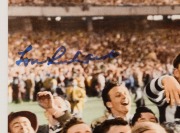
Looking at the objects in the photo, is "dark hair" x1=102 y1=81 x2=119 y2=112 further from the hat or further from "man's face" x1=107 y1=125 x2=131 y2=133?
the hat

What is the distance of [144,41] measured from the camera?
4.38ft

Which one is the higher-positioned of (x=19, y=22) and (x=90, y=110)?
(x=19, y=22)

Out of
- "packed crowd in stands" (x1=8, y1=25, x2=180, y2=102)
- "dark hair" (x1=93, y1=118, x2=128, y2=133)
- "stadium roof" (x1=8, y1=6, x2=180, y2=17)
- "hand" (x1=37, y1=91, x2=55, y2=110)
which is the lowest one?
"dark hair" (x1=93, y1=118, x2=128, y2=133)

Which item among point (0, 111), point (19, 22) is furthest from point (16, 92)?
point (19, 22)

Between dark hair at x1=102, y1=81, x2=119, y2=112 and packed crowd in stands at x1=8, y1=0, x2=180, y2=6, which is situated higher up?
packed crowd in stands at x1=8, y1=0, x2=180, y2=6

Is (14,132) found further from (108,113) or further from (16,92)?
(108,113)

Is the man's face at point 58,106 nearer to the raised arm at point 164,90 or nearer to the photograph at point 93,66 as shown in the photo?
the photograph at point 93,66

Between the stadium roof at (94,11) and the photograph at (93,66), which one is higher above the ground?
the stadium roof at (94,11)

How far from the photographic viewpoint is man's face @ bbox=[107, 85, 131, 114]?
1.33 meters

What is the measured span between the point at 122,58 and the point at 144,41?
0.28 ft

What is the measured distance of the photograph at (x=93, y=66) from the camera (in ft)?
4.27

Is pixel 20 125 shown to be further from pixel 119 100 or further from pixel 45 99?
pixel 119 100

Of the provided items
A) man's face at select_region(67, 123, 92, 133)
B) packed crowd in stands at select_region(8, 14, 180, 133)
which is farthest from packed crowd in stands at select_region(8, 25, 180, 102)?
man's face at select_region(67, 123, 92, 133)
